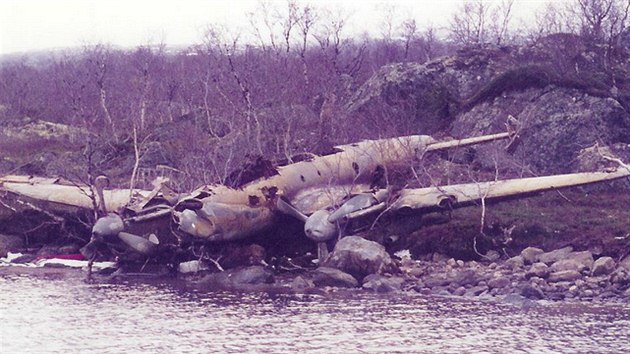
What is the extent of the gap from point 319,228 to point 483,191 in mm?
5780

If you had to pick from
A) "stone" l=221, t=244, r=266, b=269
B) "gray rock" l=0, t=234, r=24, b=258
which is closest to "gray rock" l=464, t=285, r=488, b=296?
"stone" l=221, t=244, r=266, b=269

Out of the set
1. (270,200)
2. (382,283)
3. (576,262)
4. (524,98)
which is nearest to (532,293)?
(576,262)

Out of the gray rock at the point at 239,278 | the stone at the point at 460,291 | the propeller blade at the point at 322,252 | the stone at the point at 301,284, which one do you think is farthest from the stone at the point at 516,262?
the gray rock at the point at 239,278

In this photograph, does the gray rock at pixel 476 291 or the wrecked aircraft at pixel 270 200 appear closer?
the gray rock at pixel 476 291

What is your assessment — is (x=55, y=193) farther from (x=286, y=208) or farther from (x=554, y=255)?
(x=554, y=255)

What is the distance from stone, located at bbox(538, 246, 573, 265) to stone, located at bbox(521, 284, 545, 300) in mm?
2801

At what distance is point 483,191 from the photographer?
30391 mm

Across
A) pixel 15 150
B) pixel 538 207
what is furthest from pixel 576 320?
pixel 15 150

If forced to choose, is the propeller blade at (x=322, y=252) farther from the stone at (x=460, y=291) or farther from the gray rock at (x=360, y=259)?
the stone at (x=460, y=291)

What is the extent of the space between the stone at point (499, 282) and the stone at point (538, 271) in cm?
87

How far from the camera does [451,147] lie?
122ft

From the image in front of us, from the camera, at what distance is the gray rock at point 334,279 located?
87.8 feet

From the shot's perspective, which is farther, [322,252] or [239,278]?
[322,252]

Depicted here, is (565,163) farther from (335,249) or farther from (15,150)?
(15,150)
